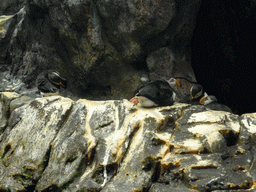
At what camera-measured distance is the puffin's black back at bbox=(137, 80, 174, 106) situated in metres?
3.79

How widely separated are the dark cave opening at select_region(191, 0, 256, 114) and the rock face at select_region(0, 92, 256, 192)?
2980mm

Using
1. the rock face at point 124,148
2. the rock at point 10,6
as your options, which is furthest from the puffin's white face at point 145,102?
the rock at point 10,6

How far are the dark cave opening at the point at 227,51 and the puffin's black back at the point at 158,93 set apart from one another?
275 centimetres

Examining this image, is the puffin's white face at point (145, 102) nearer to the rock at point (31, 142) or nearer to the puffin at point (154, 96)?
the puffin at point (154, 96)

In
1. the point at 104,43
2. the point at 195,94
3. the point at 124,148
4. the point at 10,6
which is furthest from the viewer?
the point at 10,6

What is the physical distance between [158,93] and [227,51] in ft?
10.5

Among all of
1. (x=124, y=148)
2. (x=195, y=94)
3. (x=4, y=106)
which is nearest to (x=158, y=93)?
(x=124, y=148)

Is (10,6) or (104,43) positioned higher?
(104,43)

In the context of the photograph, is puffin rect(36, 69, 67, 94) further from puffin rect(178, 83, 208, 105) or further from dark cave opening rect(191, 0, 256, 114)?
dark cave opening rect(191, 0, 256, 114)

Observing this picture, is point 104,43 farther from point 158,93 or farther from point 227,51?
point 227,51

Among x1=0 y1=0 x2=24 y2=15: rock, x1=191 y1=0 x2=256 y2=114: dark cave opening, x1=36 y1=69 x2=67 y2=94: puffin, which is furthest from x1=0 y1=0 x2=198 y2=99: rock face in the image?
x1=0 y1=0 x2=24 y2=15: rock

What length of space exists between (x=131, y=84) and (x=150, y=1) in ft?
5.71

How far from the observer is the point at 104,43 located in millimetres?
5680

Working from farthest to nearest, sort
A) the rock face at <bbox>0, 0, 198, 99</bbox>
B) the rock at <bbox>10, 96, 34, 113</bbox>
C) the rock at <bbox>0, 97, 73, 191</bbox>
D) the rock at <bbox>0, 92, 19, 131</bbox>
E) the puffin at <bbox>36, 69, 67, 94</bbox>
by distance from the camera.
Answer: the puffin at <bbox>36, 69, 67, 94</bbox> → the rock face at <bbox>0, 0, 198, 99</bbox> → the rock at <bbox>10, 96, 34, 113</bbox> → the rock at <bbox>0, 92, 19, 131</bbox> → the rock at <bbox>0, 97, 73, 191</bbox>
